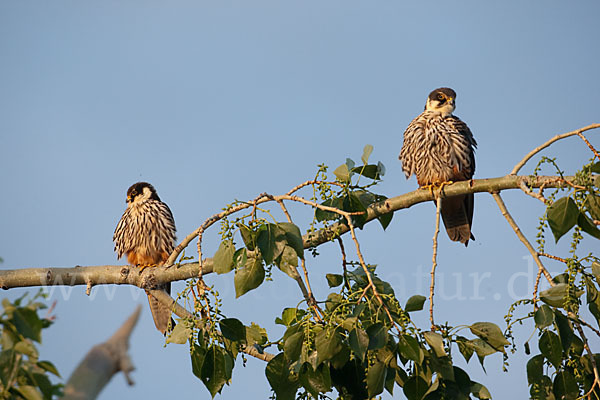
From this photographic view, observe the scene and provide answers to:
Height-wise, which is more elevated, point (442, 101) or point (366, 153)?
point (442, 101)

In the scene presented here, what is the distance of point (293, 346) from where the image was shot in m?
2.62

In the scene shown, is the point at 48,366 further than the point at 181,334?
No

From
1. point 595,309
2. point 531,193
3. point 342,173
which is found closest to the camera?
point 595,309

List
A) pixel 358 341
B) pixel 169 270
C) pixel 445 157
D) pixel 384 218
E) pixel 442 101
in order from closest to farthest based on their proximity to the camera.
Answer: pixel 358 341
pixel 384 218
pixel 169 270
pixel 445 157
pixel 442 101

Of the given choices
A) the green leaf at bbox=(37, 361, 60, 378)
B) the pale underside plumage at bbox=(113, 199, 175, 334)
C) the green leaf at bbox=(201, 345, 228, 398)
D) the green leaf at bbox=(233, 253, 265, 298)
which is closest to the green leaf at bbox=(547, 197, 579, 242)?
the green leaf at bbox=(233, 253, 265, 298)

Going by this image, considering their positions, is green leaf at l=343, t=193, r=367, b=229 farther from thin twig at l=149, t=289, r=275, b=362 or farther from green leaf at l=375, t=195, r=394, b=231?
thin twig at l=149, t=289, r=275, b=362

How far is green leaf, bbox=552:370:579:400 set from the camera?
9.82 feet

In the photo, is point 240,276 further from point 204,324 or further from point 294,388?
point 294,388

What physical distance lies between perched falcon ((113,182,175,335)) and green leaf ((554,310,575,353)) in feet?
14.1

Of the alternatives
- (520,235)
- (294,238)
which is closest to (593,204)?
(520,235)

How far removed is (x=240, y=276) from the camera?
2764 millimetres

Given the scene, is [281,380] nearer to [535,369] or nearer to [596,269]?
[535,369]

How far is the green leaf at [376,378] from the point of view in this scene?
8.14 feet

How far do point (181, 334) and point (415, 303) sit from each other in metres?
0.95
